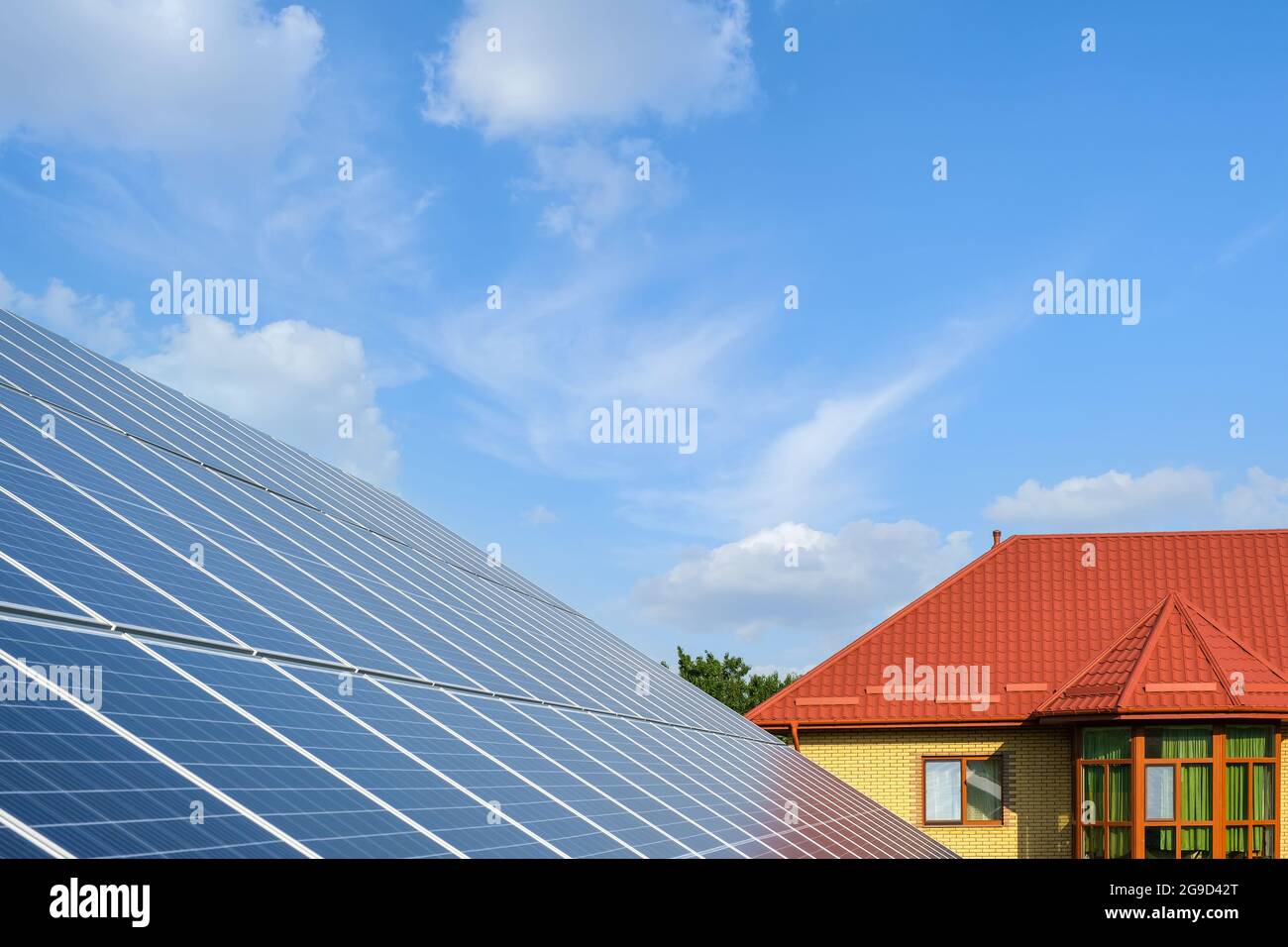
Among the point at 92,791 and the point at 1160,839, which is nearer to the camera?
the point at 92,791

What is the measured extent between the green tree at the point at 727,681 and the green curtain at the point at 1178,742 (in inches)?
2123

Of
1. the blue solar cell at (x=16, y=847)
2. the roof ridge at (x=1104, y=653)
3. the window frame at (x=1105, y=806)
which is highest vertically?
the roof ridge at (x=1104, y=653)

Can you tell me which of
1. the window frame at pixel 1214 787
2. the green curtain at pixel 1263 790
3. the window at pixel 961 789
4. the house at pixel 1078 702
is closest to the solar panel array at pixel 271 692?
the window frame at pixel 1214 787

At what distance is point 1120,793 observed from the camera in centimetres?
2602

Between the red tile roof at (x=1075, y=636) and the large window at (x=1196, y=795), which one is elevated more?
the red tile roof at (x=1075, y=636)

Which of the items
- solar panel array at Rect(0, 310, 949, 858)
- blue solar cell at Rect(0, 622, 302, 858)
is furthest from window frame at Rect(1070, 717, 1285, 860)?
blue solar cell at Rect(0, 622, 302, 858)

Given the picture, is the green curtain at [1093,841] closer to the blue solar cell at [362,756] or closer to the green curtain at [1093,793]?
the green curtain at [1093,793]

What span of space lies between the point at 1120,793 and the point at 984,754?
308cm

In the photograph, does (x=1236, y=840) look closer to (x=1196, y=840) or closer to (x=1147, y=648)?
(x=1196, y=840)

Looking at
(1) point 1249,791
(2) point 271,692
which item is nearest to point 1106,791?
(1) point 1249,791

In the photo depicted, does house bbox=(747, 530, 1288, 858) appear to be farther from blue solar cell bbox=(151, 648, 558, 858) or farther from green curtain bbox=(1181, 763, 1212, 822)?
blue solar cell bbox=(151, 648, 558, 858)

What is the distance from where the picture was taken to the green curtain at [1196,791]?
2517cm

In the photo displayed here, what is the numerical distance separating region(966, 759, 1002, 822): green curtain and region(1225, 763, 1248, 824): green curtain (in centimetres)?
470

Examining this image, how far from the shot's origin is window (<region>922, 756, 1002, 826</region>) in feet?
91.2
